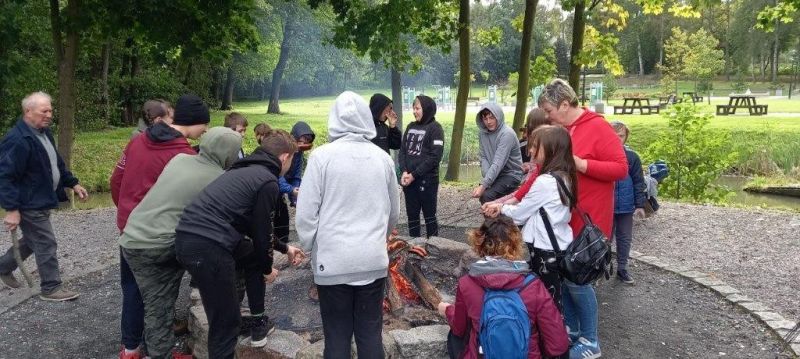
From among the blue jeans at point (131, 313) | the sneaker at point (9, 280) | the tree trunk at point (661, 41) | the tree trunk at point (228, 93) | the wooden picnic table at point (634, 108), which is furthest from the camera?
the tree trunk at point (661, 41)

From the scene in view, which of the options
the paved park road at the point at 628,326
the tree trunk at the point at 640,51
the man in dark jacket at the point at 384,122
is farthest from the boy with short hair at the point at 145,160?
the tree trunk at the point at 640,51

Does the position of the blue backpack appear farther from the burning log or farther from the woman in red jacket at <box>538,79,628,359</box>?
the burning log

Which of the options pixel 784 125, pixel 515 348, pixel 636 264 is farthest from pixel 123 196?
pixel 784 125

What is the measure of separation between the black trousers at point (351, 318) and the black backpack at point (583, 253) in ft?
3.82

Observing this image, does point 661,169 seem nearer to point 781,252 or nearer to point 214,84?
point 781,252

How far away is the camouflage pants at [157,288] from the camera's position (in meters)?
3.62

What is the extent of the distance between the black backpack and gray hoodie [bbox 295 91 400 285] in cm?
115

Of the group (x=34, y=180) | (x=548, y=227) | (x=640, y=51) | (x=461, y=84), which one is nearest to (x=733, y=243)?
(x=548, y=227)

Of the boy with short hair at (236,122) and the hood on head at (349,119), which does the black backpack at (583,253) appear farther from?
the boy with short hair at (236,122)

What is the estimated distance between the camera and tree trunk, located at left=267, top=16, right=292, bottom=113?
37.1 meters

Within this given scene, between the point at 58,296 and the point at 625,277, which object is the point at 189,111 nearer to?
the point at 58,296

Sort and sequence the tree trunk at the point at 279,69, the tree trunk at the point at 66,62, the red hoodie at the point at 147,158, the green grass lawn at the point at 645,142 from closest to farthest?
the red hoodie at the point at 147,158 < the tree trunk at the point at 66,62 < the green grass lawn at the point at 645,142 < the tree trunk at the point at 279,69

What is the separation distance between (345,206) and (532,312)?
108cm

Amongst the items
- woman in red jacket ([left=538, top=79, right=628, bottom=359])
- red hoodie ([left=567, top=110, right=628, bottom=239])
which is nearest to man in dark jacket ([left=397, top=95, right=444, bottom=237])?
woman in red jacket ([left=538, top=79, right=628, bottom=359])
